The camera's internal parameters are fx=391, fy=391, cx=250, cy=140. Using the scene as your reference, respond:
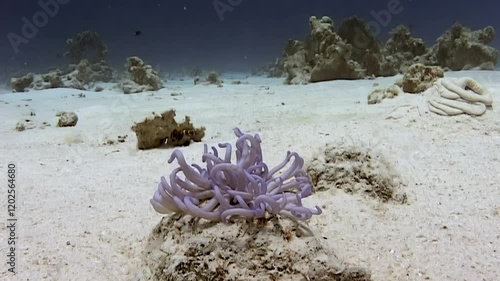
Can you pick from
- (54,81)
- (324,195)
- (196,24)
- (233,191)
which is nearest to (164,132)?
(324,195)

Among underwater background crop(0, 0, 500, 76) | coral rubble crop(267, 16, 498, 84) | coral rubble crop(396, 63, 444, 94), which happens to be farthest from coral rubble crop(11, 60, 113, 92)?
underwater background crop(0, 0, 500, 76)

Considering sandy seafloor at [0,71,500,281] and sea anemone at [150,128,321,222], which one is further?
sandy seafloor at [0,71,500,281]

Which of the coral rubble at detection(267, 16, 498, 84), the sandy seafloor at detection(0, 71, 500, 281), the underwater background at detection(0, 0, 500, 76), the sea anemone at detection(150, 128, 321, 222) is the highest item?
the underwater background at detection(0, 0, 500, 76)

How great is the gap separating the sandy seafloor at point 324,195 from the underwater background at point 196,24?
31296 millimetres

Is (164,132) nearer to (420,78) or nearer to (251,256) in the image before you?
(251,256)

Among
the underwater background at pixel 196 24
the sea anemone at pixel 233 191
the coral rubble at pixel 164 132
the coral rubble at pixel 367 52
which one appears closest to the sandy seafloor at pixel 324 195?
the coral rubble at pixel 164 132

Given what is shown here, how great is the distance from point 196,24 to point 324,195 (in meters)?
66.8

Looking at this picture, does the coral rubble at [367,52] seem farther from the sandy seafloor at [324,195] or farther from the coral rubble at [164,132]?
the coral rubble at [164,132]

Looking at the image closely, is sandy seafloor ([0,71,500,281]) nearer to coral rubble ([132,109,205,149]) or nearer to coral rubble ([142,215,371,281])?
coral rubble ([132,109,205,149])

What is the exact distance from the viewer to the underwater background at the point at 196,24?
42688 mm

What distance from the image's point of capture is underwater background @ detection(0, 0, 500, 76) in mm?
42688

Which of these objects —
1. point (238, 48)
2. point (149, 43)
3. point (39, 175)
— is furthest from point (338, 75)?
point (149, 43)

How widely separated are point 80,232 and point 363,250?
5.56 feet

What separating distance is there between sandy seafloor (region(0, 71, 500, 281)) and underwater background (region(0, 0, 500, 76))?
3130 cm
